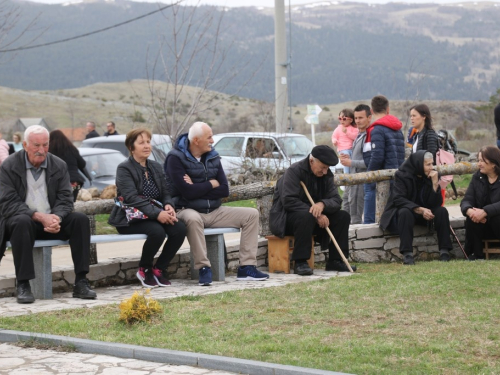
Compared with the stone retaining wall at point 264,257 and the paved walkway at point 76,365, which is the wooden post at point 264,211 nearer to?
the stone retaining wall at point 264,257

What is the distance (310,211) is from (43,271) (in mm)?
2769

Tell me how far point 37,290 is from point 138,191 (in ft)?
4.37

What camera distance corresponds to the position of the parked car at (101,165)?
691 inches

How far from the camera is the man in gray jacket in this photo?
11.2 m

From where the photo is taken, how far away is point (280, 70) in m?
18.0

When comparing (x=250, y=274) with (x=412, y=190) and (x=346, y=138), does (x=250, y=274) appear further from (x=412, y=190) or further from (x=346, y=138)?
(x=346, y=138)

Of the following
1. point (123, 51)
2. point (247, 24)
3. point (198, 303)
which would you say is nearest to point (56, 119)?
point (123, 51)

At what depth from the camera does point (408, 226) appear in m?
10.1

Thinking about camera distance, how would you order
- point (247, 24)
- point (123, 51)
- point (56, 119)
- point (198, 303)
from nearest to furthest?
point (198, 303), point (56, 119), point (123, 51), point (247, 24)

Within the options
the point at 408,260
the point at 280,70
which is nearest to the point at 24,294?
the point at 408,260

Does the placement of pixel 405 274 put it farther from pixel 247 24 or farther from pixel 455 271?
pixel 247 24

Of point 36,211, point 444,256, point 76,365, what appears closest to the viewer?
point 76,365

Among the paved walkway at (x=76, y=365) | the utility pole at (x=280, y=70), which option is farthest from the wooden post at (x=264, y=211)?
the utility pole at (x=280, y=70)

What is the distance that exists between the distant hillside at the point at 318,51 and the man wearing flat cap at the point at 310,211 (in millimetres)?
95802
